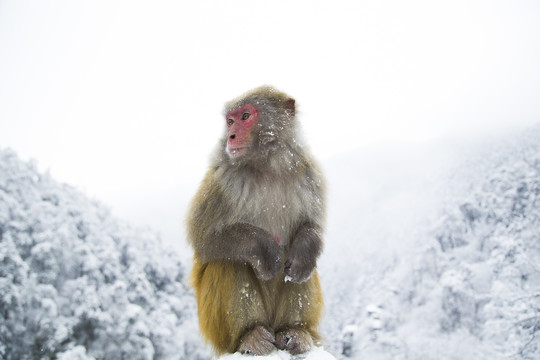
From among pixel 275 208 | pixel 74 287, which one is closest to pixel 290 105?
pixel 275 208

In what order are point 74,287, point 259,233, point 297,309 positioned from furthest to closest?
point 74,287, point 297,309, point 259,233

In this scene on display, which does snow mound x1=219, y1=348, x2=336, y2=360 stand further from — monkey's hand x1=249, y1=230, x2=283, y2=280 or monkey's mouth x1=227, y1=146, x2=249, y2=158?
monkey's mouth x1=227, y1=146, x2=249, y2=158

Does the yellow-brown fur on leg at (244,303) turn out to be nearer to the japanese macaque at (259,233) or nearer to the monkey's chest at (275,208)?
the japanese macaque at (259,233)

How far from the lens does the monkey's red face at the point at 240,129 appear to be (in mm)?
2883

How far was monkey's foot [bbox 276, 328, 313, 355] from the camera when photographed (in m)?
2.62

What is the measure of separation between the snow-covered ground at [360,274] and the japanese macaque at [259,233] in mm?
6409

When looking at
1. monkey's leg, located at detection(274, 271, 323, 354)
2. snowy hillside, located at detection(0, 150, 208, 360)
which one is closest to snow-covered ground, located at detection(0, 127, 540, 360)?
snowy hillside, located at detection(0, 150, 208, 360)

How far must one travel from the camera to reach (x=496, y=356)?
8617 mm

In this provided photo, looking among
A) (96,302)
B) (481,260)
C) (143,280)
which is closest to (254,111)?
(96,302)

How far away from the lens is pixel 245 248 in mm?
2619

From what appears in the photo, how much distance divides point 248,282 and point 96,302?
780cm

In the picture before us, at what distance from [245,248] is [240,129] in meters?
0.86

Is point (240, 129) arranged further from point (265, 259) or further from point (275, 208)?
point (265, 259)

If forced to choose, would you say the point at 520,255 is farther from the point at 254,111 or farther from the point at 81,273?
the point at 81,273
